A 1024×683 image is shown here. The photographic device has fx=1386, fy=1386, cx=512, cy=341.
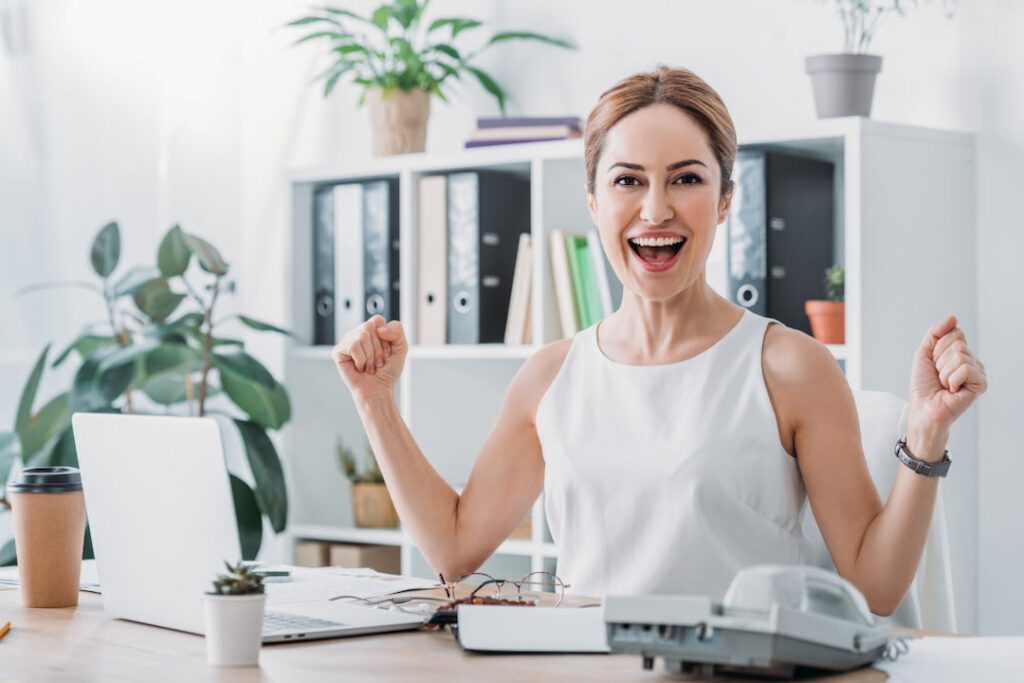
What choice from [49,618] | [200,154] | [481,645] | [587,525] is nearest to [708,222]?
[587,525]

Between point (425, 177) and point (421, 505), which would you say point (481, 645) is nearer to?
point (421, 505)

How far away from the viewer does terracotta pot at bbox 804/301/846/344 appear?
8.93 feet

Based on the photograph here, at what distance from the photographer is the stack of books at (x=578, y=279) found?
120 inches

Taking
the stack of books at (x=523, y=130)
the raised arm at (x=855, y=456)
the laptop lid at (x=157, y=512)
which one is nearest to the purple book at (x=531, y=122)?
the stack of books at (x=523, y=130)

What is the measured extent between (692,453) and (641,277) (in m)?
0.25

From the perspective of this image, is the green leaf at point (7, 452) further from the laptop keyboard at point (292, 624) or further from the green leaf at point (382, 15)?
the laptop keyboard at point (292, 624)

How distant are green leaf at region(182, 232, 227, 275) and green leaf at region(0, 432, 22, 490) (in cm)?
58

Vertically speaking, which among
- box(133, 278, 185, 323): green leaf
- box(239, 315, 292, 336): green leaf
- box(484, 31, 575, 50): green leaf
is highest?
box(484, 31, 575, 50): green leaf

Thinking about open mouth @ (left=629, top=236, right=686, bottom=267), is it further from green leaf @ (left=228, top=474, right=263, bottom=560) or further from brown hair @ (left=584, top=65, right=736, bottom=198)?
green leaf @ (left=228, top=474, right=263, bottom=560)

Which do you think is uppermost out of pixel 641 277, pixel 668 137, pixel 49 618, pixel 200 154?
pixel 200 154

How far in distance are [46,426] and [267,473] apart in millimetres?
508

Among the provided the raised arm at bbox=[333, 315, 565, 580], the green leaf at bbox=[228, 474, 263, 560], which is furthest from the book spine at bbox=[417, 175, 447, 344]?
the raised arm at bbox=[333, 315, 565, 580]

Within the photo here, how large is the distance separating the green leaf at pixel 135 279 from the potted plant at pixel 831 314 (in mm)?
1531

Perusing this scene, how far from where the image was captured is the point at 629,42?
3.31m
